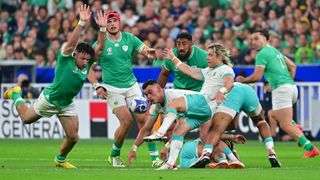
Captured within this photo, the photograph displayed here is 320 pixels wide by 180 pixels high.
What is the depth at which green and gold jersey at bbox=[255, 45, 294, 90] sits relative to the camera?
2155 centimetres

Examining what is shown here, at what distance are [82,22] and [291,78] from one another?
502 centimetres

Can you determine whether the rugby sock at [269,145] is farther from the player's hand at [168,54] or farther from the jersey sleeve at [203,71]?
the player's hand at [168,54]

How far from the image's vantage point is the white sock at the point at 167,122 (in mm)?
18328

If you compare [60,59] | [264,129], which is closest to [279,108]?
[264,129]

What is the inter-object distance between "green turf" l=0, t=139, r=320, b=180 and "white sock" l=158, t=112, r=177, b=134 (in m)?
0.66

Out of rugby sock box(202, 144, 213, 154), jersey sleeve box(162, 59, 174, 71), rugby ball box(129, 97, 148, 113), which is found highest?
jersey sleeve box(162, 59, 174, 71)

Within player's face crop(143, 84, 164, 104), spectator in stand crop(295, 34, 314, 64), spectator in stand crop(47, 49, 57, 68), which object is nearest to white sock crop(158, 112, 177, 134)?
player's face crop(143, 84, 164, 104)

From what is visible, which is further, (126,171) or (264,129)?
(264,129)

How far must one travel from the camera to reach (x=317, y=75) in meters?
30.0

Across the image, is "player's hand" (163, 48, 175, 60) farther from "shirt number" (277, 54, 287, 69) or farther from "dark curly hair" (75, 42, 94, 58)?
"shirt number" (277, 54, 287, 69)

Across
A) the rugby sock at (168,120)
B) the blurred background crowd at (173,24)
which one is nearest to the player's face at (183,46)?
the rugby sock at (168,120)

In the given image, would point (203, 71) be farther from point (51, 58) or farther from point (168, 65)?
point (51, 58)

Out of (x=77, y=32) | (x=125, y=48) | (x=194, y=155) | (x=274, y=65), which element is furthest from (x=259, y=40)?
(x=77, y=32)

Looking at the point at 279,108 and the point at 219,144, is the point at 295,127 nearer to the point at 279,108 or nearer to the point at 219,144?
the point at 279,108
